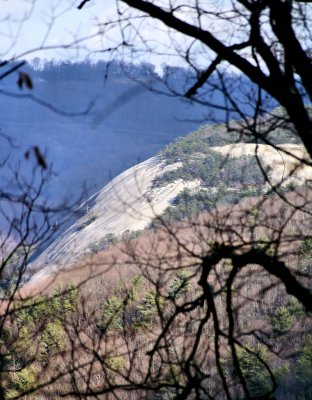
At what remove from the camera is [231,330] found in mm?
2480

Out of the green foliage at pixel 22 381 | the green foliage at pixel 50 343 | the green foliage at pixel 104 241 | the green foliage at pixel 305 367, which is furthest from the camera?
the green foliage at pixel 104 241

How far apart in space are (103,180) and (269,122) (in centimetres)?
5439

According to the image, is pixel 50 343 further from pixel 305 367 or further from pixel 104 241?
pixel 104 241

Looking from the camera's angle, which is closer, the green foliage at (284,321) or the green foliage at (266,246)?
the green foliage at (266,246)

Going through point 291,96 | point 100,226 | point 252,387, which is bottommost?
point 252,387

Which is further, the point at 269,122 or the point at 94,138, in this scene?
the point at 94,138

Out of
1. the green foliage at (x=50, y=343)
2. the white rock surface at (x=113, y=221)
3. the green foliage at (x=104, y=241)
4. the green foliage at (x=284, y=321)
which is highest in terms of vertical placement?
the white rock surface at (x=113, y=221)

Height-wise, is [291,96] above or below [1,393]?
above

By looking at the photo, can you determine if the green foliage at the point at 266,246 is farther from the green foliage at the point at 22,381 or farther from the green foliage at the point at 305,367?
the green foliage at the point at 22,381

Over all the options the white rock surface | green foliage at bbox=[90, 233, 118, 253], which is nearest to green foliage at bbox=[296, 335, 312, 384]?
green foliage at bbox=[90, 233, 118, 253]

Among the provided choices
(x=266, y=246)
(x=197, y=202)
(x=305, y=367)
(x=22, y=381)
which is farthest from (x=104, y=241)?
(x=266, y=246)

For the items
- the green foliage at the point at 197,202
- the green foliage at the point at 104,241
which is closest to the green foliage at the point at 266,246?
the green foliage at the point at 197,202

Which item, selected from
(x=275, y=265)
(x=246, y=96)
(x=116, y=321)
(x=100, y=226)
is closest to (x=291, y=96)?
(x=275, y=265)

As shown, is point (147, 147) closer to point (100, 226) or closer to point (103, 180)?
point (103, 180)
